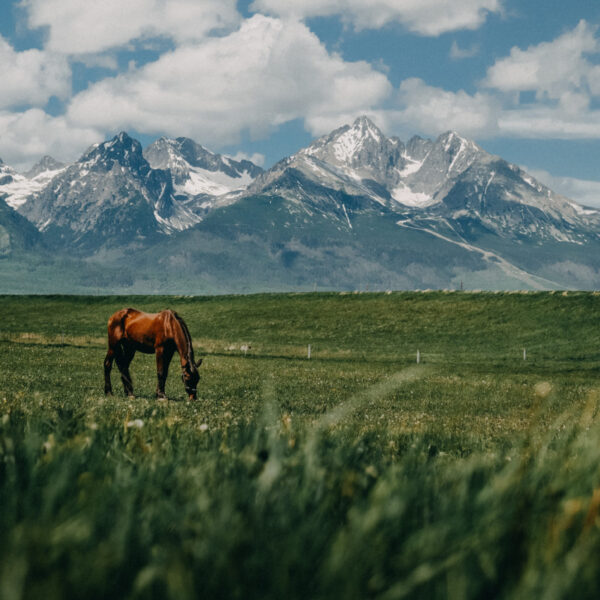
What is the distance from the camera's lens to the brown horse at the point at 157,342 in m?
19.8

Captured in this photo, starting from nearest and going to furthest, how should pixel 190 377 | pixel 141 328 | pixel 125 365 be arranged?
1. pixel 190 377
2. pixel 141 328
3. pixel 125 365

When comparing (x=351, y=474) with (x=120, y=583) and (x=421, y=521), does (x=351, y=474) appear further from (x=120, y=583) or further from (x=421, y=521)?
(x=120, y=583)

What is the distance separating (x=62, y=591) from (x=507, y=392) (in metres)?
31.1

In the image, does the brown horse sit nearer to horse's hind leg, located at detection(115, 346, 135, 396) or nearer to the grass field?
horse's hind leg, located at detection(115, 346, 135, 396)

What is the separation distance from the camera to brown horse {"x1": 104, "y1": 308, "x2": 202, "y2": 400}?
1978 cm

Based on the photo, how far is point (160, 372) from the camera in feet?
67.4

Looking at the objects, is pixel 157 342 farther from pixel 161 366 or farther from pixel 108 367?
pixel 108 367

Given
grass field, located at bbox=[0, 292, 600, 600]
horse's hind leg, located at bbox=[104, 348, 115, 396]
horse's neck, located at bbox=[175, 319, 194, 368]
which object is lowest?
horse's hind leg, located at bbox=[104, 348, 115, 396]

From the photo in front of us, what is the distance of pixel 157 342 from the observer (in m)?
20.5

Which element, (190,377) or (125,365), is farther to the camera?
(125,365)

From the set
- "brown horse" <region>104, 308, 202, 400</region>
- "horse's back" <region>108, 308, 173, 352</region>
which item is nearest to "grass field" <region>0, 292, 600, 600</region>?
"brown horse" <region>104, 308, 202, 400</region>

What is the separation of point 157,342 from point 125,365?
204 centimetres

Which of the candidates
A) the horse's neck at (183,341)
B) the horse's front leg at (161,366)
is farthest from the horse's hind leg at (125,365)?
the horse's neck at (183,341)

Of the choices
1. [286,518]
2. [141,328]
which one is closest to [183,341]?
[141,328]
